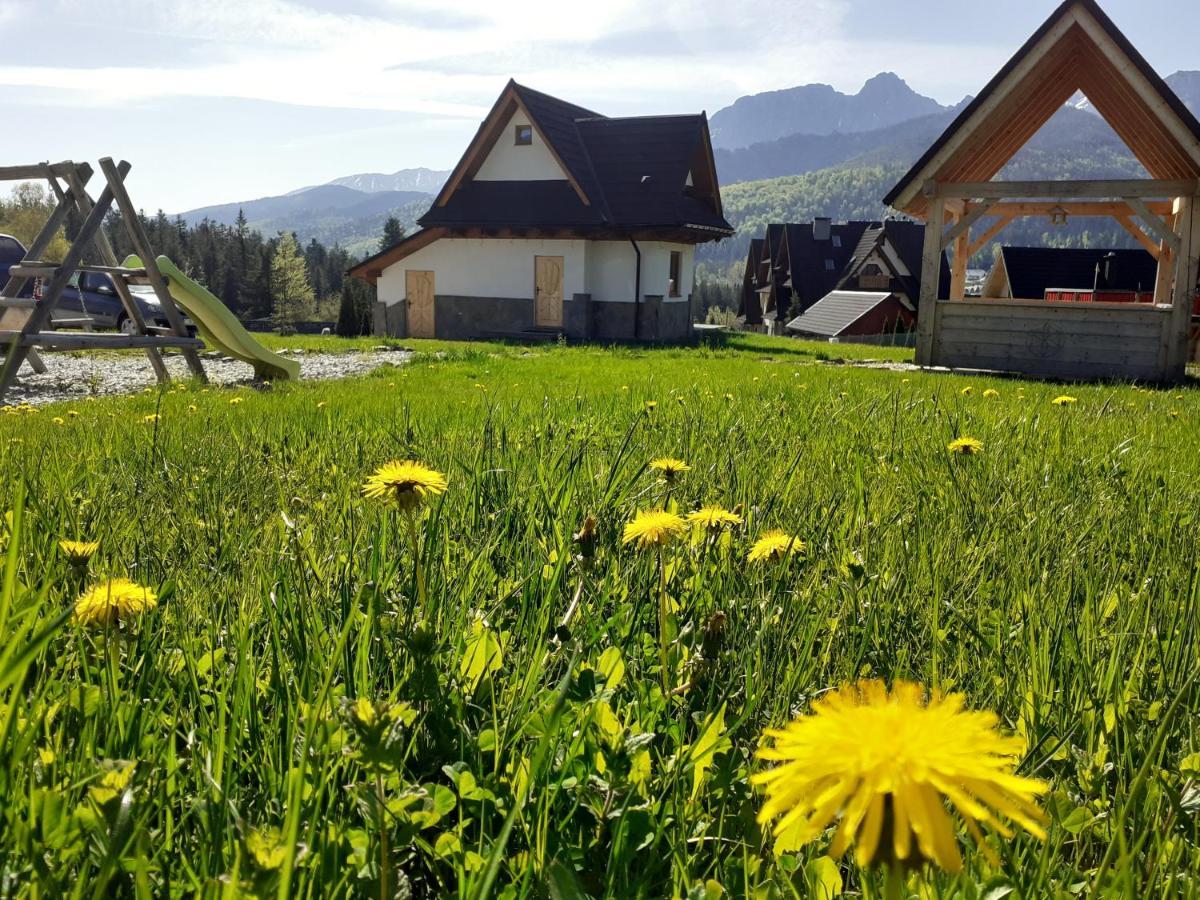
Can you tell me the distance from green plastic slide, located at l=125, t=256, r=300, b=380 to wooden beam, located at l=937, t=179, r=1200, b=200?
349 inches

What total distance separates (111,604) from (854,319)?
38356 mm

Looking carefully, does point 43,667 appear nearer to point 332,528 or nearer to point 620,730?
point 620,730

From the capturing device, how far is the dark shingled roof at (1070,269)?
39438mm

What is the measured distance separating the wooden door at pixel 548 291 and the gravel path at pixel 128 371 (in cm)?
915

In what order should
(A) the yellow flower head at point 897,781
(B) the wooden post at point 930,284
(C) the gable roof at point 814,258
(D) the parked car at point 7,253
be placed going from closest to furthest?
(A) the yellow flower head at point 897,781, (B) the wooden post at point 930,284, (D) the parked car at point 7,253, (C) the gable roof at point 814,258

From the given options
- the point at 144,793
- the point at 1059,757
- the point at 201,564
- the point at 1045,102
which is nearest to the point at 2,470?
the point at 201,564

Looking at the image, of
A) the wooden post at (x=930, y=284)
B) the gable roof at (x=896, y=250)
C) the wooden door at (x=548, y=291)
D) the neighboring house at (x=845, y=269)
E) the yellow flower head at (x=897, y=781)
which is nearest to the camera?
the yellow flower head at (x=897, y=781)

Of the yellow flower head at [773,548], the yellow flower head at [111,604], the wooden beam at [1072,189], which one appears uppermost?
the wooden beam at [1072,189]

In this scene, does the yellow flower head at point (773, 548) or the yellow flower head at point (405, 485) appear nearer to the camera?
the yellow flower head at point (405, 485)

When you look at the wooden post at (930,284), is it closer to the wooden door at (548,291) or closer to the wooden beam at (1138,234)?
the wooden beam at (1138,234)

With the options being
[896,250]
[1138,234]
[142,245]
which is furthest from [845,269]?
[142,245]

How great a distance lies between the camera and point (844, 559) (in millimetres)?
2039

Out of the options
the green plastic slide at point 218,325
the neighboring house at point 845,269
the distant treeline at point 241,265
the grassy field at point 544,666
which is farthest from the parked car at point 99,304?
the distant treeline at point 241,265

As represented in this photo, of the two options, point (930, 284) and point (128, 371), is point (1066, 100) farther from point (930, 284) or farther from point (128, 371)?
point (128, 371)
